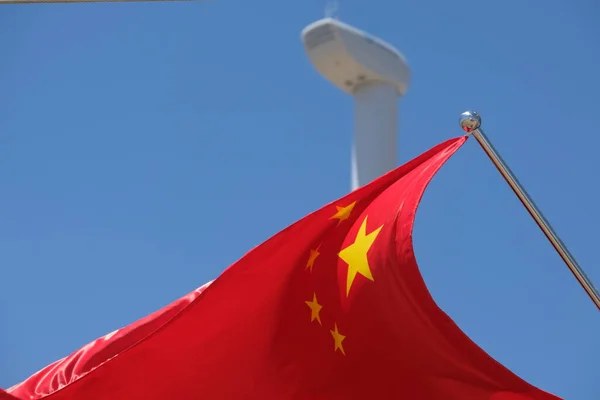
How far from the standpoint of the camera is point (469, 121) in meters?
9.38

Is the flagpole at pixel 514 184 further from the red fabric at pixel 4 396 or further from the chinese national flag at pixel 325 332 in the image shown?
the red fabric at pixel 4 396

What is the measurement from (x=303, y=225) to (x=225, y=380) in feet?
4.36

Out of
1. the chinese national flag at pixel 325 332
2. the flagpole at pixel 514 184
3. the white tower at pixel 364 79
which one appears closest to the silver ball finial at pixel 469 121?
the flagpole at pixel 514 184

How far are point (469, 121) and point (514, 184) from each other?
653 mm

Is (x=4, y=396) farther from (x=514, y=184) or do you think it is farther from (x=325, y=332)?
(x=514, y=184)

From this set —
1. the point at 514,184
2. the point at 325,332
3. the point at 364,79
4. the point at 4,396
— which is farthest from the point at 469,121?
the point at 364,79

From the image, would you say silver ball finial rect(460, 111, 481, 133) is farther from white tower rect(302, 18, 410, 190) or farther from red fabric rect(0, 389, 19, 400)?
white tower rect(302, 18, 410, 190)

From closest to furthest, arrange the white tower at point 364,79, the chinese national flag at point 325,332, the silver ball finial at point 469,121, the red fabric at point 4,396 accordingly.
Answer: the red fabric at point 4,396 < the silver ball finial at point 469,121 < the chinese national flag at point 325,332 < the white tower at point 364,79

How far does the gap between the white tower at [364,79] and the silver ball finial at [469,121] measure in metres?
45.9

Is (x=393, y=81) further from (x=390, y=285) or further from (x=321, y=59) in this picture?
(x=390, y=285)

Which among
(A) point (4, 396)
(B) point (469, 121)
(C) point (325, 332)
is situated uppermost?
(B) point (469, 121)

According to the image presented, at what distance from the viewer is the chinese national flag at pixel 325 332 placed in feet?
33.0

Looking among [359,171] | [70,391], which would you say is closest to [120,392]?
[70,391]

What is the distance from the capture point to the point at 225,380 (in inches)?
401
